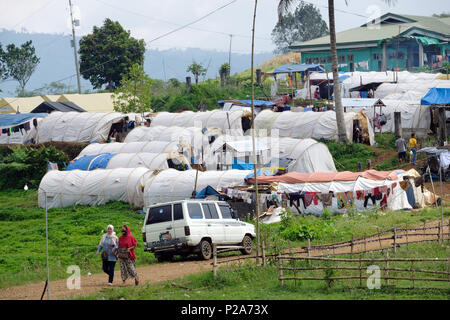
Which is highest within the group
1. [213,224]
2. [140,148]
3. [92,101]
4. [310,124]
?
[92,101]

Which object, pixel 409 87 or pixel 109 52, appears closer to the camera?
pixel 409 87

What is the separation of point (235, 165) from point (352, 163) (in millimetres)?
5919

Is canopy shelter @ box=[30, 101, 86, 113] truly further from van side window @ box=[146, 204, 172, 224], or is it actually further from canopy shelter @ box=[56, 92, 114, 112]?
van side window @ box=[146, 204, 172, 224]

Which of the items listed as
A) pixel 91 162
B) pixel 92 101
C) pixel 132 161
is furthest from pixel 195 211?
pixel 92 101

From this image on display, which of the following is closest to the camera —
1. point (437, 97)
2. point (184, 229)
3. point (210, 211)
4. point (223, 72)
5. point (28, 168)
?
point (184, 229)

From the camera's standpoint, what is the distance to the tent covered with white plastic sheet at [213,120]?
139 feet

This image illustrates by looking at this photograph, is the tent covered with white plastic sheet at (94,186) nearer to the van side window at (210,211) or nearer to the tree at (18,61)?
the van side window at (210,211)

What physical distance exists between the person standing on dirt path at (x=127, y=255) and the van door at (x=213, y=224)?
398 centimetres

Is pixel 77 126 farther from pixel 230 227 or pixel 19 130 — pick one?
pixel 230 227

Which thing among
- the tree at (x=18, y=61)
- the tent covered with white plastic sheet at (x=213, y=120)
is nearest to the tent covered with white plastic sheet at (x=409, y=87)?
the tent covered with white plastic sheet at (x=213, y=120)

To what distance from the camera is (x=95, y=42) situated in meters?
75.3

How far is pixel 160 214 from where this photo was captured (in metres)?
20.0

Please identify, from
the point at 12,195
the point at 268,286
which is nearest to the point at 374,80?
the point at 12,195

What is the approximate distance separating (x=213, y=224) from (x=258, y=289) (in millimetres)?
5213
